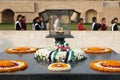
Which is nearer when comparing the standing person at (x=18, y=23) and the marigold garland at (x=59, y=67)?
the marigold garland at (x=59, y=67)

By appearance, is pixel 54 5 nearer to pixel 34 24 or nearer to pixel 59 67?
pixel 34 24

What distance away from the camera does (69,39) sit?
1117cm

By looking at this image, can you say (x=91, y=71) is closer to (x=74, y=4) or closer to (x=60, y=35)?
(x=60, y=35)

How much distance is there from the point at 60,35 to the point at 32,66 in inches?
48.4

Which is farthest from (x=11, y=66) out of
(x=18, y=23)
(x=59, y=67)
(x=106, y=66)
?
(x=18, y=23)

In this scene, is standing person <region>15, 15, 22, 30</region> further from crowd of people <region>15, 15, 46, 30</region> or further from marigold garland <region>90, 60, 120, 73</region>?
marigold garland <region>90, 60, 120, 73</region>

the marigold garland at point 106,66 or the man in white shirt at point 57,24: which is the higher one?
the man in white shirt at point 57,24

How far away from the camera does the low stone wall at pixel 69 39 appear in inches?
438

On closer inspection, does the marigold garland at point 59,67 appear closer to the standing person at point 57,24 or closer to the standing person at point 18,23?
the standing person at point 57,24

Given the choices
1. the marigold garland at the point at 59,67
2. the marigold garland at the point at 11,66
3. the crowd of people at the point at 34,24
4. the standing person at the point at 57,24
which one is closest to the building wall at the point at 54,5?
the crowd of people at the point at 34,24

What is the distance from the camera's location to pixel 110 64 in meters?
6.23

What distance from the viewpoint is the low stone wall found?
36.5 feet

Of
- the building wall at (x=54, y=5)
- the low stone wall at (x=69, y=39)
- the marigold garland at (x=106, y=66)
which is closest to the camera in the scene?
the marigold garland at (x=106, y=66)

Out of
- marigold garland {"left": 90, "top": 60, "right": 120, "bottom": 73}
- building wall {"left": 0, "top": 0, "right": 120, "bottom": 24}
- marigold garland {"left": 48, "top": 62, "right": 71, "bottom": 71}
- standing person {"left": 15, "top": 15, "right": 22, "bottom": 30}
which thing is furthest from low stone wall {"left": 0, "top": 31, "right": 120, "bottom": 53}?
building wall {"left": 0, "top": 0, "right": 120, "bottom": 24}
